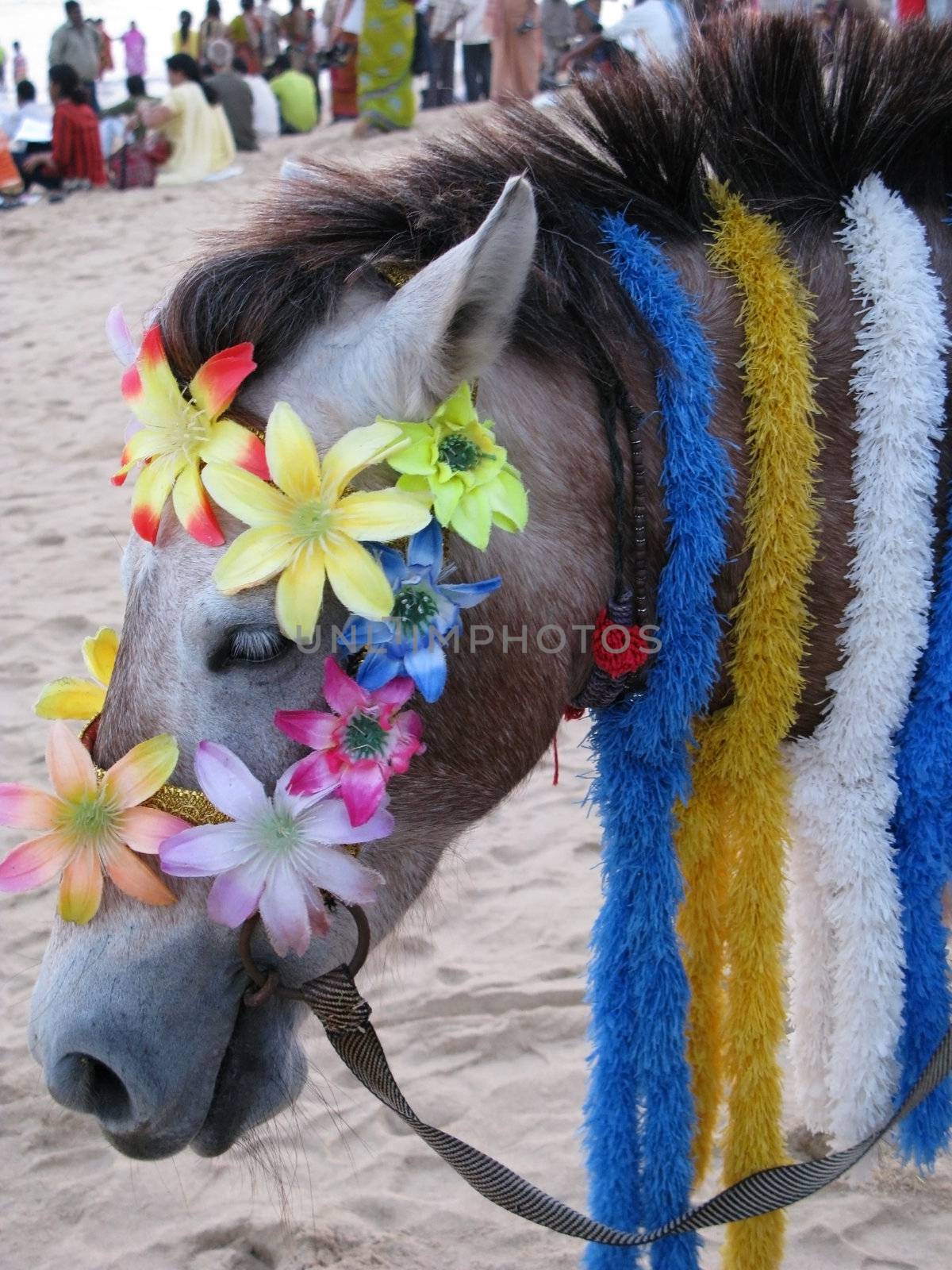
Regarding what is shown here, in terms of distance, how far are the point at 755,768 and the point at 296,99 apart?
17320 millimetres

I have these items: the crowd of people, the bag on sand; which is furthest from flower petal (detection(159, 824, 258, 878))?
the bag on sand

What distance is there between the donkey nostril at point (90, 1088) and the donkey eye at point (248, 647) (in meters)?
0.54

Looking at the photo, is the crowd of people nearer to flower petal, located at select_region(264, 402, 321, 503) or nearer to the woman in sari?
the woman in sari

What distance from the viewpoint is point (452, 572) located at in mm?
1602

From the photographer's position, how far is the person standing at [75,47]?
17.2 meters

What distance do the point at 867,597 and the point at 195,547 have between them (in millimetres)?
962

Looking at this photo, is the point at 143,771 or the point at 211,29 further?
the point at 211,29

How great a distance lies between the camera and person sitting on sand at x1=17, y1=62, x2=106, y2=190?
1375 centimetres

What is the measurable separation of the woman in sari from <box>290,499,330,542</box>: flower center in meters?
13.7

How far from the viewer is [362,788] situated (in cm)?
156

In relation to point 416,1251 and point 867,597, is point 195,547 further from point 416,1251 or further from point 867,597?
point 416,1251

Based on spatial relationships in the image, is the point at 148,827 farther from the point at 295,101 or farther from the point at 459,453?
the point at 295,101

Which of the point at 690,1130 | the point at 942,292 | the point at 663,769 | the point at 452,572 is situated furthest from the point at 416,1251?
the point at 942,292

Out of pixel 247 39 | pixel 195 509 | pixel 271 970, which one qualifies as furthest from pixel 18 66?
pixel 271 970
